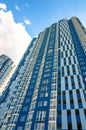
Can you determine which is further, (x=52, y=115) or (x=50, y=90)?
Answer: (x=50, y=90)

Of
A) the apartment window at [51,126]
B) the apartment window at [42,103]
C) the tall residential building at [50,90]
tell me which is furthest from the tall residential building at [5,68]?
the apartment window at [51,126]

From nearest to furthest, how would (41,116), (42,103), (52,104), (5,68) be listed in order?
(41,116)
(52,104)
(42,103)
(5,68)

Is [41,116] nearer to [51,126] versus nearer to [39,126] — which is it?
[39,126]

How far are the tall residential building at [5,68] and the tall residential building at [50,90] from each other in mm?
34345

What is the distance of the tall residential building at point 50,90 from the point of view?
4656 centimetres

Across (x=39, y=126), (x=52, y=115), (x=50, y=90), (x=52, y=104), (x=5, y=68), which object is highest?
(x=5, y=68)

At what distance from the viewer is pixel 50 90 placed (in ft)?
190

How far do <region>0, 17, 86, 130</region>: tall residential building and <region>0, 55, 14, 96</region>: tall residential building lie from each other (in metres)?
34.3

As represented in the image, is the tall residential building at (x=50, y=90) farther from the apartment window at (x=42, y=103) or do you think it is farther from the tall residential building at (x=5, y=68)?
the tall residential building at (x=5, y=68)

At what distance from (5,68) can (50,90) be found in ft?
262

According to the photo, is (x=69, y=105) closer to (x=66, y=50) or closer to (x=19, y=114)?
(x=19, y=114)

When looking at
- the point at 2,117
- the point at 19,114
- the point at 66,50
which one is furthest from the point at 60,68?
the point at 2,117

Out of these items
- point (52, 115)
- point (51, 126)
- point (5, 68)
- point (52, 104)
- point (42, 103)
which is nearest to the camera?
point (51, 126)

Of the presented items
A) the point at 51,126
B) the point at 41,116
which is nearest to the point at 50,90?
the point at 41,116
